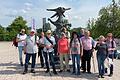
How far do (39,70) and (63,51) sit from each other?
1545 mm

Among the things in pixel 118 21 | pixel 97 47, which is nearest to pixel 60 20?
pixel 97 47

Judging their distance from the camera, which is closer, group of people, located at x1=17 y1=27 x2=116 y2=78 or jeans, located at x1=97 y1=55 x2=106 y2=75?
jeans, located at x1=97 y1=55 x2=106 y2=75

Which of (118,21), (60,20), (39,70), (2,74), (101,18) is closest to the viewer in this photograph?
(2,74)

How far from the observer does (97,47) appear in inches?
461

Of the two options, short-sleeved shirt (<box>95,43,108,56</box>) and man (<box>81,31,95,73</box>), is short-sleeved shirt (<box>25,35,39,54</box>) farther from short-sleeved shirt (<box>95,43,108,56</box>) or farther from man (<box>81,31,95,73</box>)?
short-sleeved shirt (<box>95,43,108,56</box>)

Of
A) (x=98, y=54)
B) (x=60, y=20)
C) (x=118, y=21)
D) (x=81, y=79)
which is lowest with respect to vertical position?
(x=81, y=79)

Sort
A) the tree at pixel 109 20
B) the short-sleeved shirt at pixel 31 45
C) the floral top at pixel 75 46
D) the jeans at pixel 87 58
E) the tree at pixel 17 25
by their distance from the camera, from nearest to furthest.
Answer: the floral top at pixel 75 46 < the short-sleeved shirt at pixel 31 45 < the jeans at pixel 87 58 < the tree at pixel 109 20 < the tree at pixel 17 25

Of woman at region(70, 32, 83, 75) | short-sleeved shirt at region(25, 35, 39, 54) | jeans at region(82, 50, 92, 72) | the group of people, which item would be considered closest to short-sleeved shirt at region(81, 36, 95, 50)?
the group of people

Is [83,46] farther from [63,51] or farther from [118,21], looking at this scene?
[118,21]

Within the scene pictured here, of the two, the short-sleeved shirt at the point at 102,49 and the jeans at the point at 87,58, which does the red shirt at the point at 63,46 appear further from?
the short-sleeved shirt at the point at 102,49

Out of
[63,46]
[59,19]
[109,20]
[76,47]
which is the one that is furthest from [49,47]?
[109,20]

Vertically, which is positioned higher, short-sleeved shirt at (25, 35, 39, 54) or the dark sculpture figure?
the dark sculpture figure

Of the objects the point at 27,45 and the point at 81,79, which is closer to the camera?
the point at 81,79

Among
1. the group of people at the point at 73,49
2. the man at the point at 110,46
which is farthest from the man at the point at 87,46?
the man at the point at 110,46
